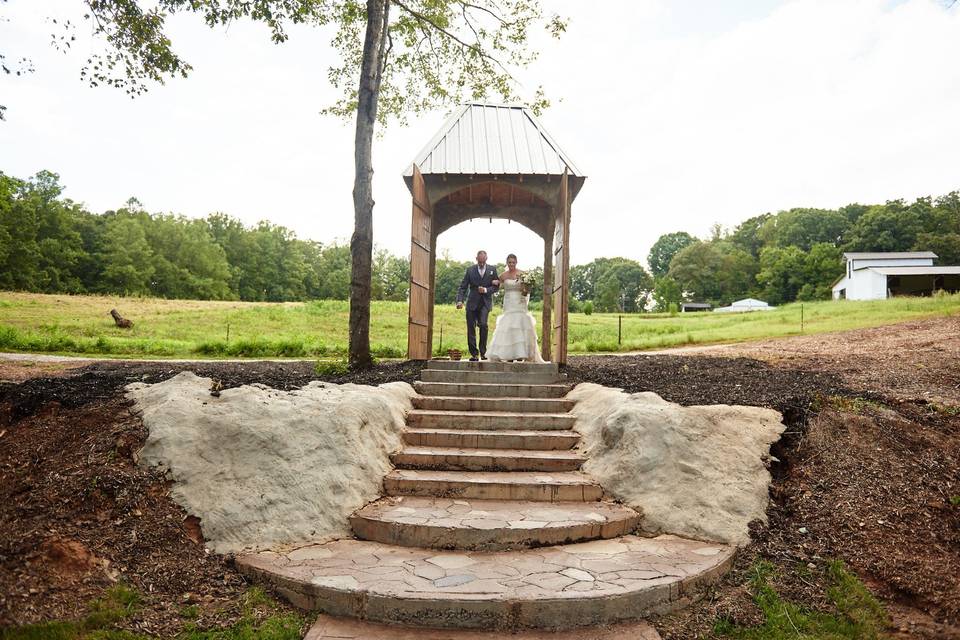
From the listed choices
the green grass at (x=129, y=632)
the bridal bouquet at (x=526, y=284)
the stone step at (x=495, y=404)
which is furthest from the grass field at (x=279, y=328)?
the green grass at (x=129, y=632)

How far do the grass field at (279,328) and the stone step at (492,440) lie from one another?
9.76 metres

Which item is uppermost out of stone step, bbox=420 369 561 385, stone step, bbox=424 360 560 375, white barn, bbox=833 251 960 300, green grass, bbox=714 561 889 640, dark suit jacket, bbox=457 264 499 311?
white barn, bbox=833 251 960 300

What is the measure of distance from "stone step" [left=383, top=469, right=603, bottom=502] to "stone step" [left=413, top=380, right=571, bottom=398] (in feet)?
7.24

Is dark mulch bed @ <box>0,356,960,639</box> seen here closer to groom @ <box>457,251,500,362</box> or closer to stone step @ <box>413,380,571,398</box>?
stone step @ <box>413,380,571,398</box>

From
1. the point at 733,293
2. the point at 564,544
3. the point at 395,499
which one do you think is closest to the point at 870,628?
the point at 564,544

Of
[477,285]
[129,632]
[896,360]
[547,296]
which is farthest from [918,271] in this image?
[129,632]

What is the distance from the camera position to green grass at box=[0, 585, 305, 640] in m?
3.30

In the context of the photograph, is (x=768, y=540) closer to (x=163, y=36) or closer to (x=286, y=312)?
(x=163, y=36)

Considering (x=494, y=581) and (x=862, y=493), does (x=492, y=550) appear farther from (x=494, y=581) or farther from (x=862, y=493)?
(x=862, y=493)

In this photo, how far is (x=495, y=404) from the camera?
23.8 feet

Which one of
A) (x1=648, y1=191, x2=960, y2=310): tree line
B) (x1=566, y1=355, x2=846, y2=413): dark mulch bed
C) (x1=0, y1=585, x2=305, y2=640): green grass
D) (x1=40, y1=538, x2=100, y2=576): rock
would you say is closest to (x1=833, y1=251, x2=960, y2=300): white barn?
(x1=648, y1=191, x2=960, y2=310): tree line

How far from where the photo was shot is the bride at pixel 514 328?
9.21 metres

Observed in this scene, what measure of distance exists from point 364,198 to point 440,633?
291 inches

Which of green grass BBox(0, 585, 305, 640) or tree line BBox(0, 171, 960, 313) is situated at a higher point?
tree line BBox(0, 171, 960, 313)
